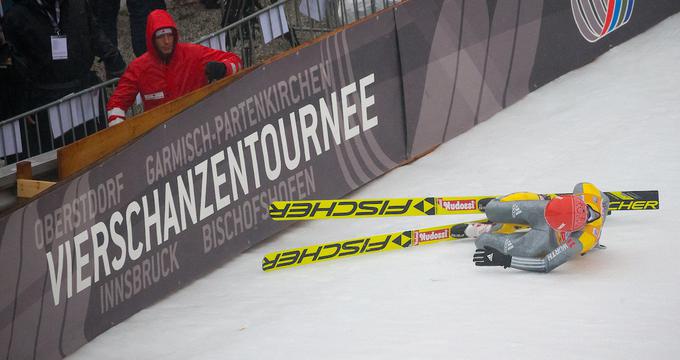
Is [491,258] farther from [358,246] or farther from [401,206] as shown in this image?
[358,246]

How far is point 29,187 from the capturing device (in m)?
7.28

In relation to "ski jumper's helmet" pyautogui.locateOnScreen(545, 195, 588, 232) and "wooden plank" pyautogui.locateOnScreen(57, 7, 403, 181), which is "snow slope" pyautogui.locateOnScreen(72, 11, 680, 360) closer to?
"ski jumper's helmet" pyautogui.locateOnScreen(545, 195, 588, 232)

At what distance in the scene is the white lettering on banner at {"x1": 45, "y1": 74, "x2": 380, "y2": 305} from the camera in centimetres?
722

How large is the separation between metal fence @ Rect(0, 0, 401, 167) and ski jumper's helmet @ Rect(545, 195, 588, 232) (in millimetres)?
3280

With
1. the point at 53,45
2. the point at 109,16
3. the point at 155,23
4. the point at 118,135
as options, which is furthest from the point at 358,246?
the point at 109,16

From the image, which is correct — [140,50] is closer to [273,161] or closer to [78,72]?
[78,72]

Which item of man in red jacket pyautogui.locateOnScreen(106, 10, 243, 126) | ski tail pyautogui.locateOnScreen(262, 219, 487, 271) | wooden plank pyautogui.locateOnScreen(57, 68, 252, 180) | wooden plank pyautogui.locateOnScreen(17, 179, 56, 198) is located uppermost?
man in red jacket pyautogui.locateOnScreen(106, 10, 243, 126)

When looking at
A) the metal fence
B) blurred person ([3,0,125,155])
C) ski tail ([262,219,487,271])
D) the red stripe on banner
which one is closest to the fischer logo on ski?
ski tail ([262,219,487,271])

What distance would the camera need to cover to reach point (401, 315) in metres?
6.53

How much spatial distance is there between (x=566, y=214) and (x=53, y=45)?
4668 millimetres

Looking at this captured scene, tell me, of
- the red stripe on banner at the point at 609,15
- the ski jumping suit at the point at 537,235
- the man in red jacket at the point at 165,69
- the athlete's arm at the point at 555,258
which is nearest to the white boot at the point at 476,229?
the ski jumping suit at the point at 537,235

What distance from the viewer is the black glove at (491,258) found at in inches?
274

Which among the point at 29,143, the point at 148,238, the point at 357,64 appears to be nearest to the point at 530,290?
the point at 148,238

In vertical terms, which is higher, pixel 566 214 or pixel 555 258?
pixel 566 214
